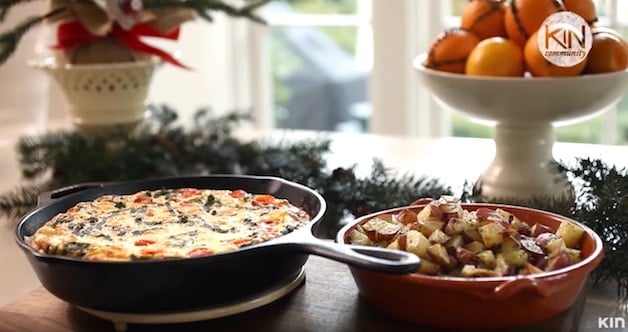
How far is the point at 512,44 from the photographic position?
3.16ft

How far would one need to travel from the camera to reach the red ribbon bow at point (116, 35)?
1323 millimetres

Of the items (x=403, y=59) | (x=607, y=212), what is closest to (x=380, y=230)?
(x=607, y=212)

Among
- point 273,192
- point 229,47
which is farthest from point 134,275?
point 229,47

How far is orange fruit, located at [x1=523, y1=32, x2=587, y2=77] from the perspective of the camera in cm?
93

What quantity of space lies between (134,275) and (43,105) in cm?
94

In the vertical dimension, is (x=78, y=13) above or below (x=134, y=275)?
above

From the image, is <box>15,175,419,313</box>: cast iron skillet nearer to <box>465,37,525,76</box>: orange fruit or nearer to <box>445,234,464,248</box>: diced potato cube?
<box>445,234,464,248</box>: diced potato cube

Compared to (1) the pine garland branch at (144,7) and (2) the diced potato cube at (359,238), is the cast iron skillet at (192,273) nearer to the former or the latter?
(2) the diced potato cube at (359,238)

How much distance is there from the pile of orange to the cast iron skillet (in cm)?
29

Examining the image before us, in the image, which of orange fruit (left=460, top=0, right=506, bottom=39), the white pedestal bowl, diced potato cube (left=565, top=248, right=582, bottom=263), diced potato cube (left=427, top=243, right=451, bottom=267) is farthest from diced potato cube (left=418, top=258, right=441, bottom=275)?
orange fruit (left=460, top=0, right=506, bottom=39)

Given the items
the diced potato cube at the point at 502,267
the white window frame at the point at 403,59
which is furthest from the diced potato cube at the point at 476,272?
the white window frame at the point at 403,59

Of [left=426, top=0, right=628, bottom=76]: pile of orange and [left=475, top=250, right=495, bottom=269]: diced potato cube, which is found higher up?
[left=426, top=0, right=628, bottom=76]: pile of orange

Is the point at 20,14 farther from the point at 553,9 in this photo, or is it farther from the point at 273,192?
the point at 553,9

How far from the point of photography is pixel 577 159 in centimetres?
95
